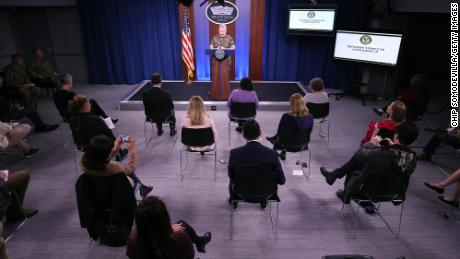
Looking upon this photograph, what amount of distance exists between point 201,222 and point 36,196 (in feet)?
7.01

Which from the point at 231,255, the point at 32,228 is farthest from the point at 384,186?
the point at 32,228

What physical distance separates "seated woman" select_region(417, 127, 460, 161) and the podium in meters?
3.96

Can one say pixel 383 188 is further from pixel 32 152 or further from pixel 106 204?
pixel 32 152

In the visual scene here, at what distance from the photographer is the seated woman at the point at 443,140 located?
4.54m

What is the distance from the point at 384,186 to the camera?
312 cm

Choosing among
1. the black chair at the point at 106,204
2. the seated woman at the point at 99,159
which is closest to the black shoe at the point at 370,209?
the black chair at the point at 106,204

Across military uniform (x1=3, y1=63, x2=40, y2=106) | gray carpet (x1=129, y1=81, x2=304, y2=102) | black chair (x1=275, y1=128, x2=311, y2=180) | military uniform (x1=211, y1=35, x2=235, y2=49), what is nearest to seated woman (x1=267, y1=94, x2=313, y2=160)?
black chair (x1=275, y1=128, x2=311, y2=180)

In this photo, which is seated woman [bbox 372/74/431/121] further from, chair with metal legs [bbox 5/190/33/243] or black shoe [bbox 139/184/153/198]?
chair with metal legs [bbox 5/190/33/243]

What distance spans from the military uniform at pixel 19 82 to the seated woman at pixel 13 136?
2.11 metres

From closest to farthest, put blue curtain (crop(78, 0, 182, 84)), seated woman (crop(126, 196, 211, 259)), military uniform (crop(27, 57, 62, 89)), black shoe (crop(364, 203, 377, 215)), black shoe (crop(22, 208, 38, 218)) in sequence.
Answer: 1. seated woman (crop(126, 196, 211, 259))
2. black shoe (crop(22, 208, 38, 218))
3. black shoe (crop(364, 203, 377, 215))
4. military uniform (crop(27, 57, 62, 89))
5. blue curtain (crop(78, 0, 182, 84))

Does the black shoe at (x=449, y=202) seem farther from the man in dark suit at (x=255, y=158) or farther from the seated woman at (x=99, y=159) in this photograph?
the seated woman at (x=99, y=159)

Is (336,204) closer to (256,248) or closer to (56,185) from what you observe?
(256,248)

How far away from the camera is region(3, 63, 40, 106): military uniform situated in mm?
6562

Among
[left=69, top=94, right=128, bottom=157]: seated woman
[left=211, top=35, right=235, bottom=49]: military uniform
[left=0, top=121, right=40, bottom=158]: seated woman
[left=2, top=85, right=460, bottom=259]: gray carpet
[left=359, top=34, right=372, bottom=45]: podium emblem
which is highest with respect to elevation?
[left=359, top=34, right=372, bottom=45]: podium emblem
